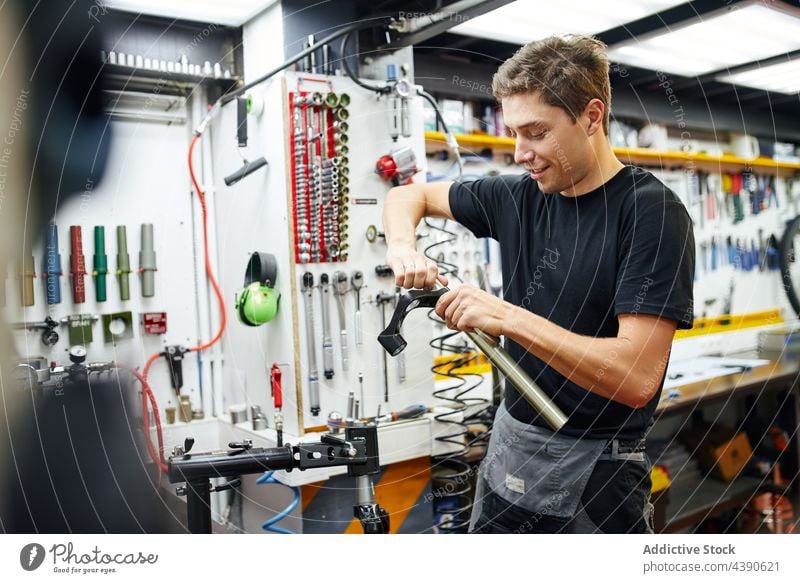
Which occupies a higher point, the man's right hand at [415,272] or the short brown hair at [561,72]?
the short brown hair at [561,72]

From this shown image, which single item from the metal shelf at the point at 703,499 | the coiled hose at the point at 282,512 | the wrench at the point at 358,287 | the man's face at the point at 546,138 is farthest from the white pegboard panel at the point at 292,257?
the metal shelf at the point at 703,499

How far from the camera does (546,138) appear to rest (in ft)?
3.52

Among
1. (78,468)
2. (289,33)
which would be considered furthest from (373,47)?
(78,468)

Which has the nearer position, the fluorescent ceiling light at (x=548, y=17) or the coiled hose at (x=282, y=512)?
the fluorescent ceiling light at (x=548, y=17)

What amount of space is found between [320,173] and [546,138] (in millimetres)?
598

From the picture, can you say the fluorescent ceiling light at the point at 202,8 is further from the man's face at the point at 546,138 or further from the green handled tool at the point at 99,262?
the man's face at the point at 546,138

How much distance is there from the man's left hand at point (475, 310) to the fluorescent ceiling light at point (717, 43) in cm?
83

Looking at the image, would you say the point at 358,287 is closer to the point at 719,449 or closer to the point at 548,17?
the point at 548,17

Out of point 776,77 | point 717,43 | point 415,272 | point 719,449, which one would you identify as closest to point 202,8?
point 415,272

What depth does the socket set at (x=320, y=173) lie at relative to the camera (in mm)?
1479

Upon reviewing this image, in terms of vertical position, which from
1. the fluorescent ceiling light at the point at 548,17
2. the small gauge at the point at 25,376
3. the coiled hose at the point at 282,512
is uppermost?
the fluorescent ceiling light at the point at 548,17

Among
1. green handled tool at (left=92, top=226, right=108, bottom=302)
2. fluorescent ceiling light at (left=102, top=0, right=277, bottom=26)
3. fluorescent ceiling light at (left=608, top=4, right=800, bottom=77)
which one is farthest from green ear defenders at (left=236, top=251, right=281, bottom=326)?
fluorescent ceiling light at (left=608, top=4, right=800, bottom=77)

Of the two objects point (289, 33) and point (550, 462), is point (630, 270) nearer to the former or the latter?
point (550, 462)
